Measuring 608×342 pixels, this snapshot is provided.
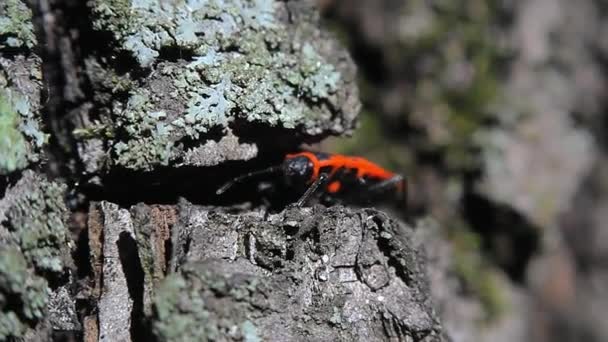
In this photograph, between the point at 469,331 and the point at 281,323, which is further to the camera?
the point at 469,331

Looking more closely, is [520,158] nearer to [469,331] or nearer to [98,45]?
[469,331]

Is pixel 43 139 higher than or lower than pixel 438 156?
lower

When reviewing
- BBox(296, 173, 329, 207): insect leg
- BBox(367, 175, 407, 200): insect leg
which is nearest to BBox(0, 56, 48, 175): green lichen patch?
BBox(296, 173, 329, 207): insect leg

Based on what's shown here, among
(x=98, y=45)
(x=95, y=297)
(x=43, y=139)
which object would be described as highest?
(x=98, y=45)

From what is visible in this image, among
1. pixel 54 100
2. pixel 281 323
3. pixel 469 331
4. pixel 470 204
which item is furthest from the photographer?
pixel 470 204

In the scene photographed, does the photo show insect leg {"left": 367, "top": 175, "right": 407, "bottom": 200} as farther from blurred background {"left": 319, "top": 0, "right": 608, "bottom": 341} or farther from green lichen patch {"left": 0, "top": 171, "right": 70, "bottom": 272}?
green lichen patch {"left": 0, "top": 171, "right": 70, "bottom": 272}

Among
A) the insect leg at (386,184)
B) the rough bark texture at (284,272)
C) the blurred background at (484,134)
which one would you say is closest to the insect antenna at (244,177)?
the rough bark texture at (284,272)

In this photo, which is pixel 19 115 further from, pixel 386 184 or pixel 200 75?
pixel 386 184

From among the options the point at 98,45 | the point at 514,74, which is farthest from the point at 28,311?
the point at 514,74
